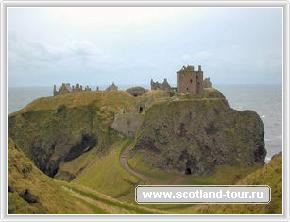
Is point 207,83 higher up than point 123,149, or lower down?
higher up

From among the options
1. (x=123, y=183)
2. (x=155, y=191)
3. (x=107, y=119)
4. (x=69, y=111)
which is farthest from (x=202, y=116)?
(x=155, y=191)

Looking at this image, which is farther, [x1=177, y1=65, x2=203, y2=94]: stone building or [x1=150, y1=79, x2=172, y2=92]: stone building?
[x1=150, y1=79, x2=172, y2=92]: stone building

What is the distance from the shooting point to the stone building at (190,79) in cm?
7281

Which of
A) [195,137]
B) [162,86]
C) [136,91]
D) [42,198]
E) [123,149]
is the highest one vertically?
[162,86]

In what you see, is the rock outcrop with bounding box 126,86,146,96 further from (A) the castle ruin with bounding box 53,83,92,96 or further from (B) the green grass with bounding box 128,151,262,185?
(B) the green grass with bounding box 128,151,262,185

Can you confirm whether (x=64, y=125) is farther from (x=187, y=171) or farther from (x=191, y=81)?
(x=187, y=171)

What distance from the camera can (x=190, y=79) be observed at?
240 feet

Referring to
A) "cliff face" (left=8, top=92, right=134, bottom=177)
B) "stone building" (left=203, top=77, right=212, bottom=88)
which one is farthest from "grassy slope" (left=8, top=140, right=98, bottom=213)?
"cliff face" (left=8, top=92, right=134, bottom=177)

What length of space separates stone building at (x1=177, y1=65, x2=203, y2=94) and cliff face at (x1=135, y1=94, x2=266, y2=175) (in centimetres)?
276

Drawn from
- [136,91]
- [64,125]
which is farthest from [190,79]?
[64,125]

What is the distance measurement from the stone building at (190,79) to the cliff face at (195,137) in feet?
9.05

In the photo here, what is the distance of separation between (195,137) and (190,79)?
8227mm

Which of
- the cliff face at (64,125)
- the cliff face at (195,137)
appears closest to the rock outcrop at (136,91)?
the cliff face at (64,125)

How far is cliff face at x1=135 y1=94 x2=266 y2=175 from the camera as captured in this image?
69.8 metres
